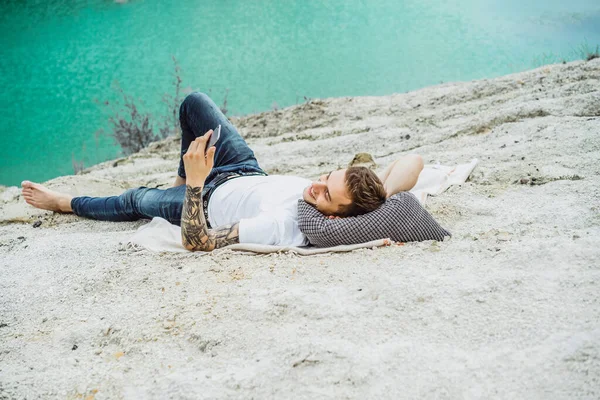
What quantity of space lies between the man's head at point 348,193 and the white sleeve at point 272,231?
6.3 inches

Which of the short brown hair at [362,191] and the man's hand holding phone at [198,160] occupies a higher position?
the man's hand holding phone at [198,160]

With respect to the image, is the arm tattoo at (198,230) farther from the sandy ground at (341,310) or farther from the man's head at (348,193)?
the man's head at (348,193)

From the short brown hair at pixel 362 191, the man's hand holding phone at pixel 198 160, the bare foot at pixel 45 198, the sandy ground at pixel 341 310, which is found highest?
the man's hand holding phone at pixel 198 160

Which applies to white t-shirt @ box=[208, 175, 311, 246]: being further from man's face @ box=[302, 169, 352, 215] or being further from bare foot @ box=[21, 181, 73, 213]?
bare foot @ box=[21, 181, 73, 213]

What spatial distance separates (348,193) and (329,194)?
0.10 m

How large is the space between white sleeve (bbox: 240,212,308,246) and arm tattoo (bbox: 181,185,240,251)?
0.17 feet

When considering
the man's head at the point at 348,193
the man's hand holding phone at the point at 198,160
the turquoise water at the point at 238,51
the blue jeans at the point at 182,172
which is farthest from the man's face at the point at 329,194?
the turquoise water at the point at 238,51

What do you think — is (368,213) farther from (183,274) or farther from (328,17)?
(328,17)

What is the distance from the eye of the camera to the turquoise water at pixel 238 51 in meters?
10.1

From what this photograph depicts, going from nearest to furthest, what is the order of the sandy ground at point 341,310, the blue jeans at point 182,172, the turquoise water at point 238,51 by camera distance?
the sandy ground at point 341,310 → the blue jeans at point 182,172 → the turquoise water at point 238,51

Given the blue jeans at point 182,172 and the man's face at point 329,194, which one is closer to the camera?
the man's face at point 329,194

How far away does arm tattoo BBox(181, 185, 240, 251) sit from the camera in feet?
7.56

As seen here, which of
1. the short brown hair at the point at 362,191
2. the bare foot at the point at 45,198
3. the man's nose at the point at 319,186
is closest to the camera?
the short brown hair at the point at 362,191

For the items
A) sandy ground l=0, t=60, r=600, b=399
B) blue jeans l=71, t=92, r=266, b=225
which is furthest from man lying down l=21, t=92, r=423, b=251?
sandy ground l=0, t=60, r=600, b=399
